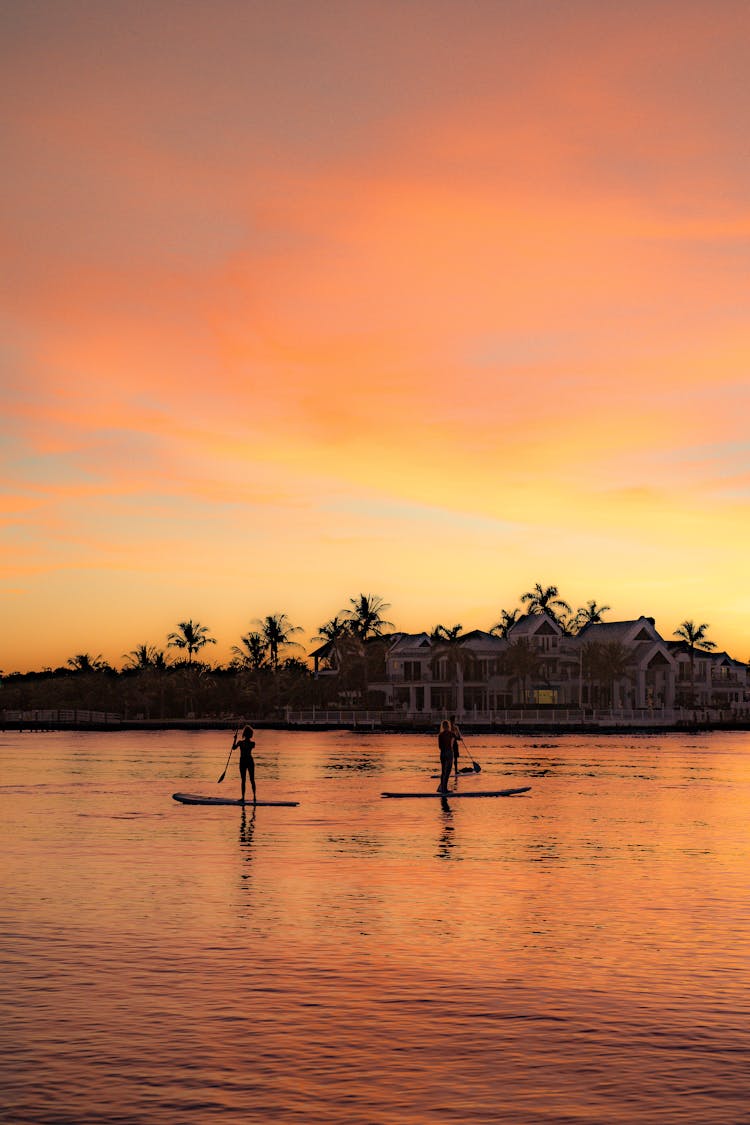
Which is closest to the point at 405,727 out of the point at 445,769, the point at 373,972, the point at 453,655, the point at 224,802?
the point at 453,655

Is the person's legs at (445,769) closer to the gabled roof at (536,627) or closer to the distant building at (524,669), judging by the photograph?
the distant building at (524,669)

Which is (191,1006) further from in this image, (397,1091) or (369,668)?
(369,668)

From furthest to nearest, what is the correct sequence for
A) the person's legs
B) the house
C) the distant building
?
the house < the distant building < the person's legs

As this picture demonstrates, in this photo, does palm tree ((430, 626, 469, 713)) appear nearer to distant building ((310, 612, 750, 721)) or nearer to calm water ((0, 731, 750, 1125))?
distant building ((310, 612, 750, 721))

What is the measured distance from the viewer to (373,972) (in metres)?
15.8

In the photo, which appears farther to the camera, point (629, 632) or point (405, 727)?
point (629, 632)

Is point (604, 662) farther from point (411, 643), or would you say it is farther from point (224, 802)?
point (224, 802)

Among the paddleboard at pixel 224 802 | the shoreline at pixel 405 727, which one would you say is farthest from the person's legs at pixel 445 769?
the shoreline at pixel 405 727

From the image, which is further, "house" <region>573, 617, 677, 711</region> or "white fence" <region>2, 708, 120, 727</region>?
"house" <region>573, 617, 677, 711</region>

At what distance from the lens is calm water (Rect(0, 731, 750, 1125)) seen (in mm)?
10977

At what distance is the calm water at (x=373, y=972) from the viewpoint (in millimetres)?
10977

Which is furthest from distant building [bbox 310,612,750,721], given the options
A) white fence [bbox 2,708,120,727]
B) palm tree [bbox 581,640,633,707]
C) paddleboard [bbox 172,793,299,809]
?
paddleboard [bbox 172,793,299,809]

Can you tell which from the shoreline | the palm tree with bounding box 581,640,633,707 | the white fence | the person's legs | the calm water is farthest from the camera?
the palm tree with bounding box 581,640,633,707

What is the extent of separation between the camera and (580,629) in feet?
620
